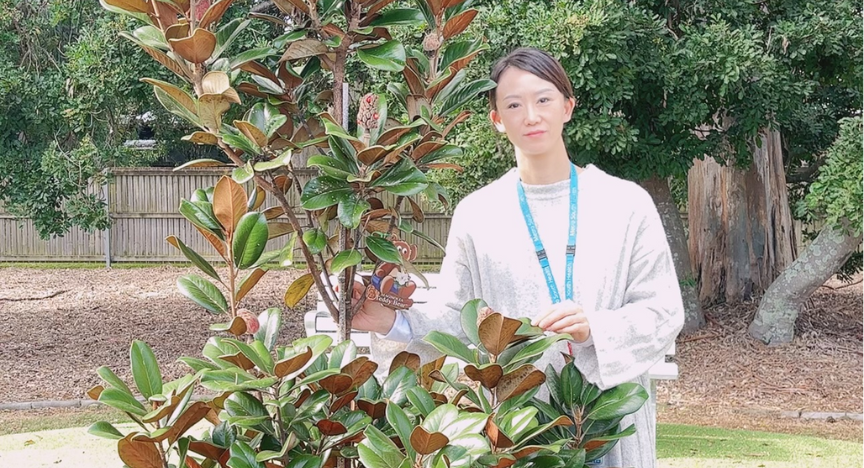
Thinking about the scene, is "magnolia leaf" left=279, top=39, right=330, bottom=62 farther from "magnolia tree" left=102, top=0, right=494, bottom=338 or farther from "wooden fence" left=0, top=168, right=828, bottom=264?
"wooden fence" left=0, top=168, right=828, bottom=264

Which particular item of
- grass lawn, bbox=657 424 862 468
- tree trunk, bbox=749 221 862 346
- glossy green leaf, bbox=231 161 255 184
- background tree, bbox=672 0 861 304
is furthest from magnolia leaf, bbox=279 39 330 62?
tree trunk, bbox=749 221 862 346

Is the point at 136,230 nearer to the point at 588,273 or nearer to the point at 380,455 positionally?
the point at 588,273

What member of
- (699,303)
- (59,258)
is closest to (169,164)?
(59,258)

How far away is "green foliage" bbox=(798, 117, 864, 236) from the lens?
6516 mm

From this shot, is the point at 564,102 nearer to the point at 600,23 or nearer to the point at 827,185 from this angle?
the point at 600,23

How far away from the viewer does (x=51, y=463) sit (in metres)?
5.01

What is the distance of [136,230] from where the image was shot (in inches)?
555

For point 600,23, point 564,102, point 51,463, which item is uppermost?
point 600,23

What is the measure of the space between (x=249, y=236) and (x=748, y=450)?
4440mm

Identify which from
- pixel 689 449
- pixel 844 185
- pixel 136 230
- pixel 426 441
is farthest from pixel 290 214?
pixel 136 230

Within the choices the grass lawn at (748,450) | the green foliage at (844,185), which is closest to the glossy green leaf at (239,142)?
the grass lawn at (748,450)

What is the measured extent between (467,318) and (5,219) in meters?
14.0

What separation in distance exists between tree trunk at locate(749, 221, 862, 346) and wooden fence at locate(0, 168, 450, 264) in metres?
6.41

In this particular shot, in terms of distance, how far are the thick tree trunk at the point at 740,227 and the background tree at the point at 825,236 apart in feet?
2.35
